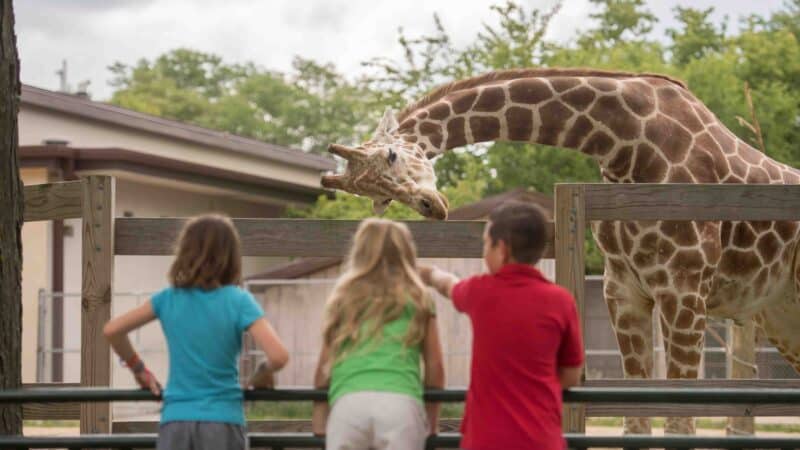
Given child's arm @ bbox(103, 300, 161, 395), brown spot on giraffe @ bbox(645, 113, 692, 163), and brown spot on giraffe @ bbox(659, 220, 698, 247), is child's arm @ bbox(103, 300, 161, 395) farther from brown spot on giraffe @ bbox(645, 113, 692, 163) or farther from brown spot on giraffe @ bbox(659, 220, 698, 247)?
brown spot on giraffe @ bbox(645, 113, 692, 163)

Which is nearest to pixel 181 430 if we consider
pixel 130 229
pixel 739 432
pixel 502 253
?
pixel 502 253

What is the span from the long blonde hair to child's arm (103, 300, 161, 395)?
0.63 metres

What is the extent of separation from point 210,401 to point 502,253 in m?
1.10

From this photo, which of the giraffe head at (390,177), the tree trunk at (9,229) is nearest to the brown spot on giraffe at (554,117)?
the giraffe head at (390,177)

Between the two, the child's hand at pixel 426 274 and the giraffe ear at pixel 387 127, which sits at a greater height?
the giraffe ear at pixel 387 127

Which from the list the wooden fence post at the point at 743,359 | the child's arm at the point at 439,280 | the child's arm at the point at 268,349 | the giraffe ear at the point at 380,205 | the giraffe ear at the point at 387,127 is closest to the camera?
the child's arm at the point at 268,349

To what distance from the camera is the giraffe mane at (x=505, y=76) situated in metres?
8.09

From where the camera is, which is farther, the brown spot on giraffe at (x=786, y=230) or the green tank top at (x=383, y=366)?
the brown spot on giraffe at (x=786, y=230)

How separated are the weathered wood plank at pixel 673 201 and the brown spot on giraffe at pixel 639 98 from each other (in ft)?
5.27

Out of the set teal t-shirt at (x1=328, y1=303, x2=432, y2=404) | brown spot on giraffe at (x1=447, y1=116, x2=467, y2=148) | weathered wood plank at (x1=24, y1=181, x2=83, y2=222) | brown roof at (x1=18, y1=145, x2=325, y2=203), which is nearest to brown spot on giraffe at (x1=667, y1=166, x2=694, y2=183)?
brown spot on giraffe at (x1=447, y1=116, x2=467, y2=148)

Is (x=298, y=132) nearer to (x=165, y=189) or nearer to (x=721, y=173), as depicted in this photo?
(x=165, y=189)

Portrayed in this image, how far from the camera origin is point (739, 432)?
39.4 feet

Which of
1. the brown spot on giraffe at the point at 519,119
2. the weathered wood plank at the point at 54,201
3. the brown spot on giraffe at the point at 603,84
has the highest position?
the brown spot on giraffe at the point at 603,84

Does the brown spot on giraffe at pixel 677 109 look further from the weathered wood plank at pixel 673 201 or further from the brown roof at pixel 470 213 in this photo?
the brown roof at pixel 470 213
